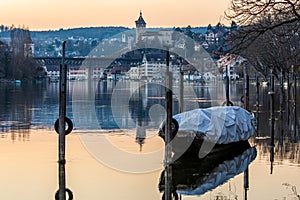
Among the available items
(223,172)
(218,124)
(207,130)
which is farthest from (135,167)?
(218,124)

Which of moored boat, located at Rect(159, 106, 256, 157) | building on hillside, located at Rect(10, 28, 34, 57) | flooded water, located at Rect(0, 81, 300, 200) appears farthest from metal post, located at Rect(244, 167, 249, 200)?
building on hillside, located at Rect(10, 28, 34, 57)

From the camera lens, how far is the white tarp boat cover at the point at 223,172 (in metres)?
18.3

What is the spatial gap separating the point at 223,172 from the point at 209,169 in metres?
0.70

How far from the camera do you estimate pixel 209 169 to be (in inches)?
851

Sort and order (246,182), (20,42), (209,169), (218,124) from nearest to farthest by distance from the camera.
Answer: (246,182)
(209,169)
(218,124)
(20,42)

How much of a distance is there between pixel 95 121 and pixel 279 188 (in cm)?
2308

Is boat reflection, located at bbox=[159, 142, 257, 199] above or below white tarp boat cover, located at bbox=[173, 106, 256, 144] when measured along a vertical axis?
below

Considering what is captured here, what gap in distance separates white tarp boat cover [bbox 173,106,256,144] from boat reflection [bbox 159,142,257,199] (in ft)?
1.47

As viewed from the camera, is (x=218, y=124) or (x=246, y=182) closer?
(x=246, y=182)

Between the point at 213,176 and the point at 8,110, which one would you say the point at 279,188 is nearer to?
the point at 213,176

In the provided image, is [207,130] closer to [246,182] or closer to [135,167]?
[135,167]

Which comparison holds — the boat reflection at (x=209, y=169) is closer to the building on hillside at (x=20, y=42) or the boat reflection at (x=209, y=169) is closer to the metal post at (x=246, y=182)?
the metal post at (x=246, y=182)

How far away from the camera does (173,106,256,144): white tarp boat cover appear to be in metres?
24.5

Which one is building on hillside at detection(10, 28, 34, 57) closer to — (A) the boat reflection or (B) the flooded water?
(B) the flooded water
